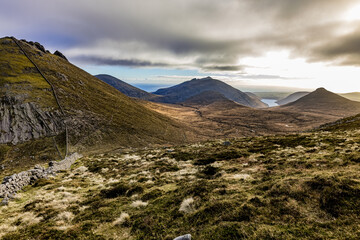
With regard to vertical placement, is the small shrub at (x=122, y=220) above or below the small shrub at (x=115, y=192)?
above

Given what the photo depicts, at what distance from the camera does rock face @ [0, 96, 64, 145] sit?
58444 millimetres

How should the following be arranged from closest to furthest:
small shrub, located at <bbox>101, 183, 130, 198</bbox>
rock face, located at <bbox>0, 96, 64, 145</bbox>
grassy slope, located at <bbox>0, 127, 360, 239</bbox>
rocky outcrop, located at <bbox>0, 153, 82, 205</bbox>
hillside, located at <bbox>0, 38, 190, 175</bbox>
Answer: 1. grassy slope, located at <bbox>0, 127, 360, 239</bbox>
2. small shrub, located at <bbox>101, 183, 130, 198</bbox>
3. rocky outcrop, located at <bbox>0, 153, 82, 205</bbox>
4. hillside, located at <bbox>0, 38, 190, 175</bbox>
5. rock face, located at <bbox>0, 96, 64, 145</bbox>

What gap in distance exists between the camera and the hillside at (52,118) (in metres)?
56.8

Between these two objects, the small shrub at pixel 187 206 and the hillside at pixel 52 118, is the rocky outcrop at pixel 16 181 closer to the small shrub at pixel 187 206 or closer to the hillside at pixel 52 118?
the small shrub at pixel 187 206

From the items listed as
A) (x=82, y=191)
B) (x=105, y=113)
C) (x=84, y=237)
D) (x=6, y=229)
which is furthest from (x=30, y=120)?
(x=84, y=237)

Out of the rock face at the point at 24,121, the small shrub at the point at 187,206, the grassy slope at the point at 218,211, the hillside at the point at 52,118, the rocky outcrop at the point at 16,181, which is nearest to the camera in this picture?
the grassy slope at the point at 218,211

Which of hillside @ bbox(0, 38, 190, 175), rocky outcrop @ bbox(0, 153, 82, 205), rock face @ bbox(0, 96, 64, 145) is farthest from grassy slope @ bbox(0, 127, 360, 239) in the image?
rock face @ bbox(0, 96, 64, 145)

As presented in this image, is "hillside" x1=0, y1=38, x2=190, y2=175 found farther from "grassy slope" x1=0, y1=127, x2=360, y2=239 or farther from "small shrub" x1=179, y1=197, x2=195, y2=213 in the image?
"small shrub" x1=179, y1=197, x2=195, y2=213

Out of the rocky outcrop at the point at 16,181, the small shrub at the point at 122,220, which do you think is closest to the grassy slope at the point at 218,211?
the small shrub at the point at 122,220

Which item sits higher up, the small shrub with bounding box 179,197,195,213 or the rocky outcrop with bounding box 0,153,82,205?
the small shrub with bounding box 179,197,195,213

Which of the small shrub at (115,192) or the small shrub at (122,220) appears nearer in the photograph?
the small shrub at (122,220)

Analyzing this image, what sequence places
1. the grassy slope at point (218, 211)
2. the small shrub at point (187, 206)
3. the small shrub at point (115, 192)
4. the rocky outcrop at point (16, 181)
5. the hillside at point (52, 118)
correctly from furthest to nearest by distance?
the hillside at point (52, 118) < the rocky outcrop at point (16, 181) < the small shrub at point (115, 192) < the small shrub at point (187, 206) < the grassy slope at point (218, 211)

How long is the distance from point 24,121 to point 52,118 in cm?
891

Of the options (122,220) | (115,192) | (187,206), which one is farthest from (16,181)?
(187,206)
